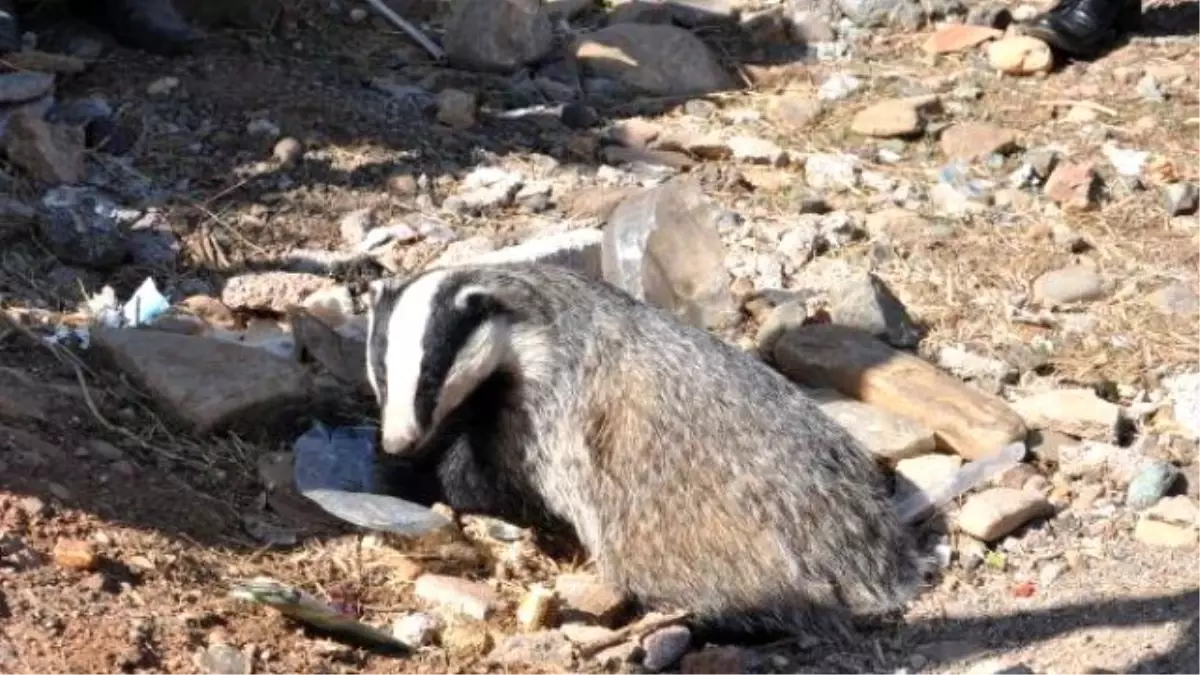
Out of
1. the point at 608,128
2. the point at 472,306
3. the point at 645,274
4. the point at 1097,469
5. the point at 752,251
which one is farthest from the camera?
the point at 608,128

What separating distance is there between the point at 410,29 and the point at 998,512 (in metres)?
3.36

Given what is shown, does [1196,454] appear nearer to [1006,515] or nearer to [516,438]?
[1006,515]

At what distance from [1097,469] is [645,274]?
1328 millimetres

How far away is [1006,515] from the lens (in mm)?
5180

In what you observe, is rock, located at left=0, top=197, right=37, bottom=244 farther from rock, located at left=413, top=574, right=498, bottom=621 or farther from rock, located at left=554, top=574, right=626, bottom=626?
rock, located at left=554, top=574, right=626, bottom=626

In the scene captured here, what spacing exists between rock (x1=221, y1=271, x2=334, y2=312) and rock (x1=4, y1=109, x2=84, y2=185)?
72 centimetres

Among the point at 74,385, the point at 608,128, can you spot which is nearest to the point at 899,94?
the point at 608,128

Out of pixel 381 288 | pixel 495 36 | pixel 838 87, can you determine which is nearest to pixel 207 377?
pixel 381 288

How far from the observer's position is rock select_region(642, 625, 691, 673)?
4691 mm

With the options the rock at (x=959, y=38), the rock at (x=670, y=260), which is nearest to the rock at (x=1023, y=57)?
the rock at (x=959, y=38)

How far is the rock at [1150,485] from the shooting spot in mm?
5309

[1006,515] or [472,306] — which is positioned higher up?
[472,306]

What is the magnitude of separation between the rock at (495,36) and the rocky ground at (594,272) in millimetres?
17

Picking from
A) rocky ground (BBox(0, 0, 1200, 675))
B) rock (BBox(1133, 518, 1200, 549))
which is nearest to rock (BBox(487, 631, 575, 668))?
rocky ground (BBox(0, 0, 1200, 675))
